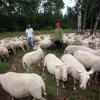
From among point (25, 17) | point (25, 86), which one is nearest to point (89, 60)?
point (25, 86)

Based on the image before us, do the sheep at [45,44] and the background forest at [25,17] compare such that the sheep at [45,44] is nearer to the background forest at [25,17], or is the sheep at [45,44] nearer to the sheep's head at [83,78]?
the sheep's head at [83,78]

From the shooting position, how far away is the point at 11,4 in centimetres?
4384

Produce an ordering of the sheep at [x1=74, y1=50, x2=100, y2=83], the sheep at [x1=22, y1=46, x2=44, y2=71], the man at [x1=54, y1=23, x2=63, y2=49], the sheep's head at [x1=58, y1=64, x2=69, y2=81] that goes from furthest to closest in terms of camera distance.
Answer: the man at [x1=54, y1=23, x2=63, y2=49] → the sheep at [x1=22, y1=46, x2=44, y2=71] → the sheep at [x1=74, y1=50, x2=100, y2=83] → the sheep's head at [x1=58, y1=64, x2=69, y2=81]

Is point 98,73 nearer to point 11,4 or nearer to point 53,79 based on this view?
point 53,79

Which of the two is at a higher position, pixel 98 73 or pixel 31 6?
pixel 31 6

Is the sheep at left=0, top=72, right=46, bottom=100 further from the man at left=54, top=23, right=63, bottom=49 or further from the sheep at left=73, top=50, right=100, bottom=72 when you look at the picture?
the man at left=54, top=23, right=63, bottom=49

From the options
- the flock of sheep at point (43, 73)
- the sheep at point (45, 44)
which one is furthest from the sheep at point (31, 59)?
the sheep at point (45, 44)

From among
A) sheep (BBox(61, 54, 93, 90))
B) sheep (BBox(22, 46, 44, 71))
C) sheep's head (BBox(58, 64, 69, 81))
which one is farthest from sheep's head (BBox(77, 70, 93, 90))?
sheep (BBox(22, 46, 44, 71))

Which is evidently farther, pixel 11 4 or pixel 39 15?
pixel 39 15

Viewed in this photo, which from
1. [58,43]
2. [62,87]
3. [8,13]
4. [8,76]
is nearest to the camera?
[8,76]

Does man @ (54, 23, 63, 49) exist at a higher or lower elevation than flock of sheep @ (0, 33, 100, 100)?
higher

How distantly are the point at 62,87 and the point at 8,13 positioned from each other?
37098 mm

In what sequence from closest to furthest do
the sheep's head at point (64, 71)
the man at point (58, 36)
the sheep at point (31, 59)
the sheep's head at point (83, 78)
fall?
1. the sheep's head at point (83, 78)
2. the sheep's head at point (64, 71)
3. the sheep at point (31, 59)
4. the man at point (58, 36)

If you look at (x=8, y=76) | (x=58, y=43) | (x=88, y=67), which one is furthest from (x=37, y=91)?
(x=58, y=43)
